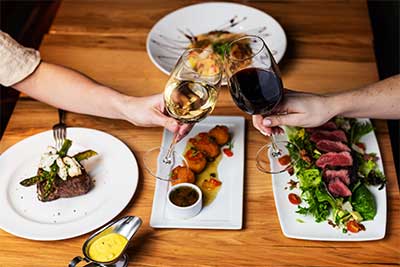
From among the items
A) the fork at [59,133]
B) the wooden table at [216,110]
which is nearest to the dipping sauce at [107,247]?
the wooden table at [216,110]

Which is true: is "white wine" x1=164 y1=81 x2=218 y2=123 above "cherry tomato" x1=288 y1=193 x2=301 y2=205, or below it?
above

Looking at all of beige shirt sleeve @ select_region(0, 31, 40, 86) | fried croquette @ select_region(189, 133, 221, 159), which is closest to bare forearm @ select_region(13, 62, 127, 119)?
beige shirt sleeve @ select_region(0, 31, 40, 86)

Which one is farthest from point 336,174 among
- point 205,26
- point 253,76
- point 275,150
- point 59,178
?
point 205,26

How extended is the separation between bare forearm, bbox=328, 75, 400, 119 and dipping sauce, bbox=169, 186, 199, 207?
45 centimetres

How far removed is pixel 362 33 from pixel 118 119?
3.00 feet

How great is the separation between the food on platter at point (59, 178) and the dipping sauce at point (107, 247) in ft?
0.58

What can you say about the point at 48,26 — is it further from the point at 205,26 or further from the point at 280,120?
the point at 280,120

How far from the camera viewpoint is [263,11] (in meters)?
2.12

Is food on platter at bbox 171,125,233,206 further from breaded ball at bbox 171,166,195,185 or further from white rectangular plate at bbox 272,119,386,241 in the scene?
white rectangular plate at bbox 272,119,386,241

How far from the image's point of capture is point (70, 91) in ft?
5.47

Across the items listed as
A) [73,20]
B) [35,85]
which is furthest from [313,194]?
[73,20]

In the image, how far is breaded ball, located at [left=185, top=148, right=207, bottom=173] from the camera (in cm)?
151

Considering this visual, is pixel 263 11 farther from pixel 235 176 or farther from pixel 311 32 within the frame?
pixel 235 176

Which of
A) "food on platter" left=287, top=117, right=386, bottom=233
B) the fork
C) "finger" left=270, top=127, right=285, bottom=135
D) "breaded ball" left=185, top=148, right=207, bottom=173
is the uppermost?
"food on platter" left=287, top=117, right=386, bottom=233
